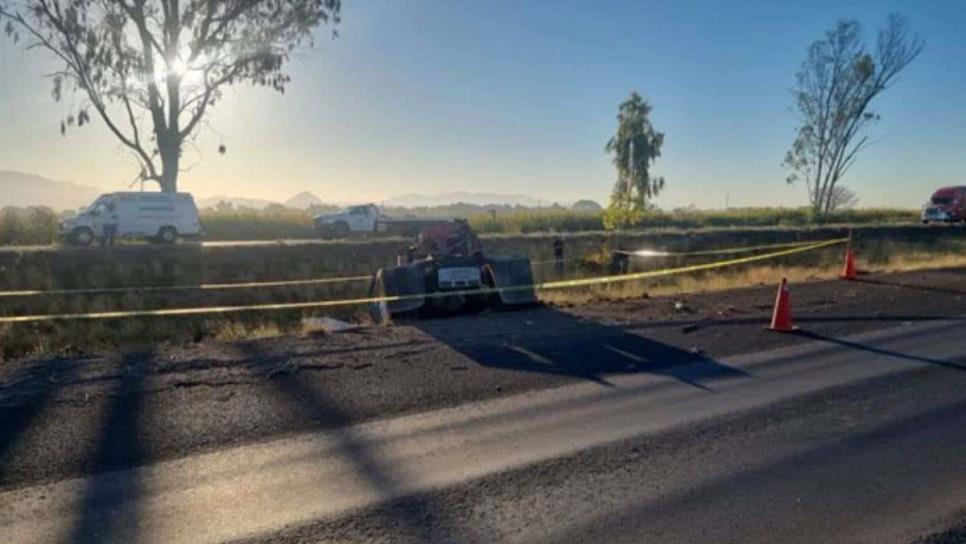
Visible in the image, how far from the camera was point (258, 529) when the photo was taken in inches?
175

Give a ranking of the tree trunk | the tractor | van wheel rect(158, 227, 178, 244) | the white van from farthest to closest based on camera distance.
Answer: the tree trunk, van wheel rect(158, 227, 178, 244), the white van, the tractor

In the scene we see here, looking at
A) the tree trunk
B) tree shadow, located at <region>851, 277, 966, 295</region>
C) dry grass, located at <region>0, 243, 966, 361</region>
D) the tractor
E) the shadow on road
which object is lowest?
dry grass, located at <region>0, 243, 966, 361</region>

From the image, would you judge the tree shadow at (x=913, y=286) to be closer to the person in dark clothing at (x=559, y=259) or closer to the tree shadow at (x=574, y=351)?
the tree shadow at (x=574, y=351)

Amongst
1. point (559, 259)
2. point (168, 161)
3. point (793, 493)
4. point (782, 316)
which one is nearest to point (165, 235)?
point (168, 161)

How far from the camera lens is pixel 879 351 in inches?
378

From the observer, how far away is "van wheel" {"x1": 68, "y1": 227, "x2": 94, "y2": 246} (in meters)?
30.2

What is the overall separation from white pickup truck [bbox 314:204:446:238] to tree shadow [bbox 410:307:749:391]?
100 feet

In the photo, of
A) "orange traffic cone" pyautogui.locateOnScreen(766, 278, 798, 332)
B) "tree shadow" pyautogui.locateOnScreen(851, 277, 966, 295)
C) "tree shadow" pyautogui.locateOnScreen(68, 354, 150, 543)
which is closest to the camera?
"tree shadow" pyautogui.locateOnScreen(68, 354, 150, 543)

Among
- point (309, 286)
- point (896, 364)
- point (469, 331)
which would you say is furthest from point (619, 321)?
point (309, 286)

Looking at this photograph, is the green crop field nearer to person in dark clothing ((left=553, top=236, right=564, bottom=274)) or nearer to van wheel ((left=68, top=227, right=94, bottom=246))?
van wheel ((left=68, top=227, right=94, bottom=246))

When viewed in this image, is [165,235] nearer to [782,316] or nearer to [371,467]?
[782,316]

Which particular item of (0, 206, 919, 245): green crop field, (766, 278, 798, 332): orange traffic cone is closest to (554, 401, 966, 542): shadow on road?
(766, 278, 798, 332): orange traffic cone

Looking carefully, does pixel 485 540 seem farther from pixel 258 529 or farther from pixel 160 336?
pixel 160 336

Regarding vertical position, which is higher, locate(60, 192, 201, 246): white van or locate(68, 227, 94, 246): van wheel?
locate(60, 192, 201, 246): white van
